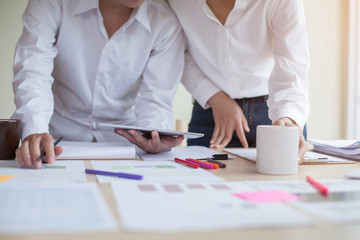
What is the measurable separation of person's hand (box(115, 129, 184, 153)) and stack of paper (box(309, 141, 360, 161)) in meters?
0.51

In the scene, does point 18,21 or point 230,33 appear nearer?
point 230,33

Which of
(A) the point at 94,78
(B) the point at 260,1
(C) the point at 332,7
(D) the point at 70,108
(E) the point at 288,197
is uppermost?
(C) the point at 332,7

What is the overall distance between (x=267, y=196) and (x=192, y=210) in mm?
153

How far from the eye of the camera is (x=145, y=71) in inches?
60.4

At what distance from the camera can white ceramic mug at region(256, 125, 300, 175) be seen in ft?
2.81

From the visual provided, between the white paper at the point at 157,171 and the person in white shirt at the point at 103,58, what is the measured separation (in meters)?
0.49

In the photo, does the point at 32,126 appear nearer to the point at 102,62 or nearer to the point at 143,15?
the point at 102,62

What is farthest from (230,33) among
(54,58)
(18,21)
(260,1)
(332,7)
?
(332,7)

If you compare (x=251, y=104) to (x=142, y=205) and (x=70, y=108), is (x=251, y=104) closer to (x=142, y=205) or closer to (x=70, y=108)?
(x=70, y=108)

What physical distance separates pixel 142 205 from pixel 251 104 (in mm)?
1090

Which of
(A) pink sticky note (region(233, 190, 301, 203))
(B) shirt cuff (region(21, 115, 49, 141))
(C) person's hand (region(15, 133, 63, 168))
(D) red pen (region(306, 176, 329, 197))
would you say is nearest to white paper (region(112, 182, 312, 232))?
(A) pink sticky note (region(233, 190, 301, 203))

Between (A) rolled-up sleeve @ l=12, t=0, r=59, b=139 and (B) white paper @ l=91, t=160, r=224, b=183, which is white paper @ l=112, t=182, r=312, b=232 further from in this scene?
(A) rolled-up sleeve @ l=12, t=0, r=59, b=139

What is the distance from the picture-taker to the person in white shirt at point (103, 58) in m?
1.34

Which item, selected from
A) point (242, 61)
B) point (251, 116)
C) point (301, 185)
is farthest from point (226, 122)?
point (301, 185)
